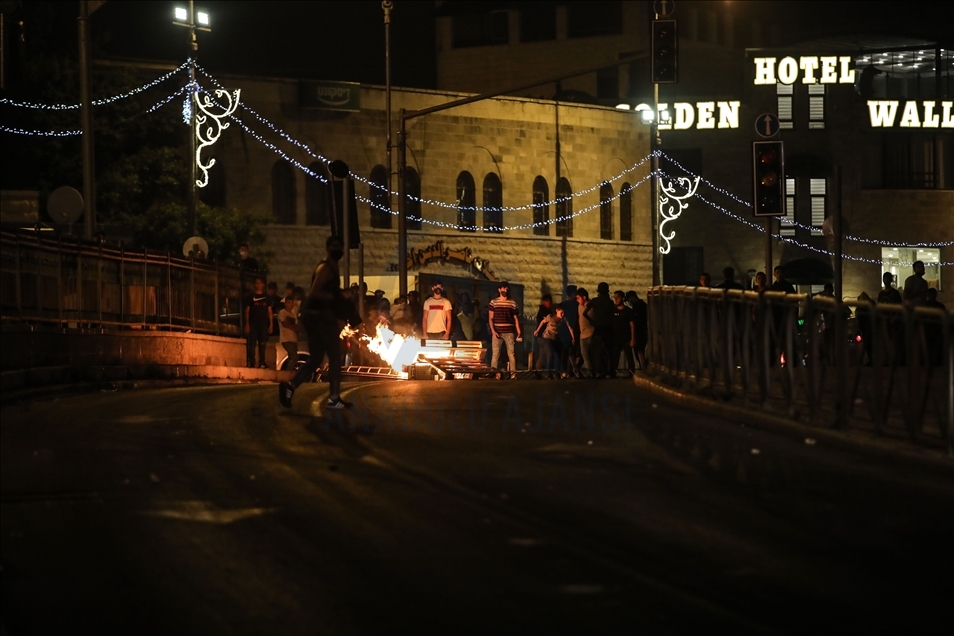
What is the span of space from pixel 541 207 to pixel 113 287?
1476 inches

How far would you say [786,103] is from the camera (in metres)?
65.9

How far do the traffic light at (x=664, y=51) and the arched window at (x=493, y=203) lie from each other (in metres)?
32.3

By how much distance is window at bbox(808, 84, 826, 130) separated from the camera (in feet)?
216

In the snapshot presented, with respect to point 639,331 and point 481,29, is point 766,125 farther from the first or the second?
point 481,29

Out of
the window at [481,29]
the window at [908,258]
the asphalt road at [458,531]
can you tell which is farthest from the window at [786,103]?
the asphalt road at [458,531]

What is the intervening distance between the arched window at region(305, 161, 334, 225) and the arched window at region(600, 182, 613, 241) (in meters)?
12.9

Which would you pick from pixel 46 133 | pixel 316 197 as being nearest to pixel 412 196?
pixel 316 197

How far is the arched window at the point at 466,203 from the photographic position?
58.8 m

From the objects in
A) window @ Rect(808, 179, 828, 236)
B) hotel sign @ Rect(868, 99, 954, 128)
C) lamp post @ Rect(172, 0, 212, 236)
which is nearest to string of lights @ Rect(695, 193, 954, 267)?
window @ Rect(808, 179, 828, 236)

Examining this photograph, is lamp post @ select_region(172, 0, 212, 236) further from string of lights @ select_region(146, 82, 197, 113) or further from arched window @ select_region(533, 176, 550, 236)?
arched window @ select_region(533, 176, 550, 236)

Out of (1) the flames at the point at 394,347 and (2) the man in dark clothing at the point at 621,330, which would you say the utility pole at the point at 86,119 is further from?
(2) the man in dark clothing at the point at 621,330

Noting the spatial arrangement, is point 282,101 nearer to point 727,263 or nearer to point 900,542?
point 727,263

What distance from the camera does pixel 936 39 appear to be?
65.4 metres

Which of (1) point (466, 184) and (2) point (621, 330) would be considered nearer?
(2) point (621, 330)
